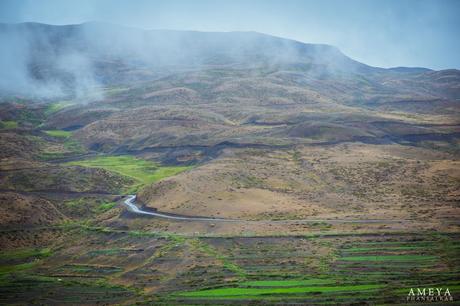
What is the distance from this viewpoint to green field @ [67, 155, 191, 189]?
398 ft

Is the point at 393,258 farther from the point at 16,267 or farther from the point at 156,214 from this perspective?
the point at 16,267

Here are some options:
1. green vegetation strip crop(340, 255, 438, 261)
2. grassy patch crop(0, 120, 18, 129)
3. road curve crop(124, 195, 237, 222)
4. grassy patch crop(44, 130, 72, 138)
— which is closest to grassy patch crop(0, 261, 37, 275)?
road curve crop(124, 195, 237, 222)

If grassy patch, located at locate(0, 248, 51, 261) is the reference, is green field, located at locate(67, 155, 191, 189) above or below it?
above

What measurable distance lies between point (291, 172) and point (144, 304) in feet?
203

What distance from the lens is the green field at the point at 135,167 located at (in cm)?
12144

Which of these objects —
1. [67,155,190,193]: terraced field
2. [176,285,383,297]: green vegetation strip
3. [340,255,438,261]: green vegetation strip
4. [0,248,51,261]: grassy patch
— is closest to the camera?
[176,285,383,297]: green vegetation strip

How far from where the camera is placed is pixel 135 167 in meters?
136

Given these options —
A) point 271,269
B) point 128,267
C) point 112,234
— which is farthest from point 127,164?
point 271,269

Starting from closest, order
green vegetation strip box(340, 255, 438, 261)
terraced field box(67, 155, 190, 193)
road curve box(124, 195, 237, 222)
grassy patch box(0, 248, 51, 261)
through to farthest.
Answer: green vegetation strip box(340, 255, 438, 261)
grassy patch box(0, 248, 51, 261)
road curve box(124, 195, 237, 222)
terraced field box(67, 155, 190, 193)

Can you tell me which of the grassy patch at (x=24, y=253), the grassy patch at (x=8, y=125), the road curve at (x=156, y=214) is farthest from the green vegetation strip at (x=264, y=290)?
the grassy patch at (x=8, y=125)

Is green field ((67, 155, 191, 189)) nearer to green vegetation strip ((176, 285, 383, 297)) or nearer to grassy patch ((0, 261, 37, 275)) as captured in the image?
grassy patch ((0, 261, 37, 275))

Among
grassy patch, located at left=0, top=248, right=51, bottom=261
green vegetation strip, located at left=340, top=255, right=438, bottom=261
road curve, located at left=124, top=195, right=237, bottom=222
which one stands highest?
green vegetation strip, located at left=340, top=255, right=438, bottom=261

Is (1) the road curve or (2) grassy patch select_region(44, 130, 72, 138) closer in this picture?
(1) the road curve

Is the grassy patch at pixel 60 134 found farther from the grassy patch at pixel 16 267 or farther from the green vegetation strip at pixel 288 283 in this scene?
the green vegetation strip at pixel 288 283
